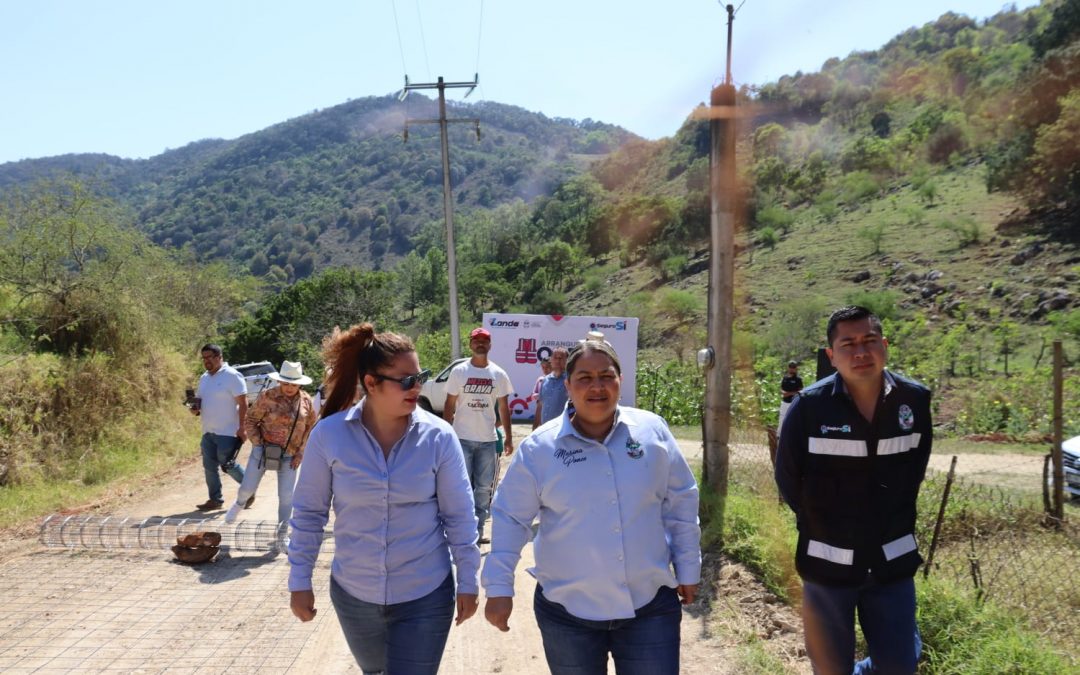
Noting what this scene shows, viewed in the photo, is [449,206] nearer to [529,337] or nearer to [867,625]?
[529,337]

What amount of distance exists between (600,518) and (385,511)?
797 mm

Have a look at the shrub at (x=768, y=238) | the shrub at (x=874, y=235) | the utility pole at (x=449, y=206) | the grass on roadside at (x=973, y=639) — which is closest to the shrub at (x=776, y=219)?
the shrub at (x=768, y=238)

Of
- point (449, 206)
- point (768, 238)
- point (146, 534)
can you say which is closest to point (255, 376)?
point (449, 206)

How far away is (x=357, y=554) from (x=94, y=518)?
629 cm

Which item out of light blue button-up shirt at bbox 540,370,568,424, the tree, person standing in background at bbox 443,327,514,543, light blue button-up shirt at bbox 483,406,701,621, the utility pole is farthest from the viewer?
the tree

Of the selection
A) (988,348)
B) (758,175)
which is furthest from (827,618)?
(758,175)

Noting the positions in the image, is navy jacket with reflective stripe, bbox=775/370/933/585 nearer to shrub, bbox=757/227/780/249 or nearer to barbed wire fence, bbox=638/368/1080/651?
A: barbed wire fence, bbox=638/368/1080/651

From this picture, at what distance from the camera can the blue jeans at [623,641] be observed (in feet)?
8.89

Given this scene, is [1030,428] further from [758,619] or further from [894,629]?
[894,629]

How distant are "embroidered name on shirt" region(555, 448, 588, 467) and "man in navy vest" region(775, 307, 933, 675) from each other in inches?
37.7

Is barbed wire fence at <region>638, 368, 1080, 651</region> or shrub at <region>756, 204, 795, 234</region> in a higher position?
shrub at <region>756, 204, 795, 234</region>

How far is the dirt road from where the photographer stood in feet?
15.3

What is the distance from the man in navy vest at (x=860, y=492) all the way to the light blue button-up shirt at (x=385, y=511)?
1.35 m

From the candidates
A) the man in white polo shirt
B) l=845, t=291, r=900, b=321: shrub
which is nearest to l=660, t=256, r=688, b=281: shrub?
l=845, t=291, r=900, b=321: shrub
